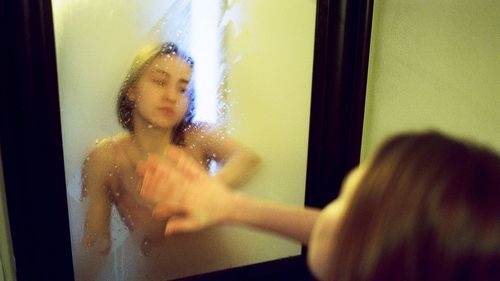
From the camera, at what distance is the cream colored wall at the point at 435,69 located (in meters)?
0.63

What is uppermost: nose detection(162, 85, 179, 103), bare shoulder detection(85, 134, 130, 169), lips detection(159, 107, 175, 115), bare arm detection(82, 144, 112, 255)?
nose detection(162, 85, 179, 103)

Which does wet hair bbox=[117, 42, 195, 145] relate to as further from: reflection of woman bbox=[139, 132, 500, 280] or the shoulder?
reflection of woman bbox=[139, 132, 500, 280]

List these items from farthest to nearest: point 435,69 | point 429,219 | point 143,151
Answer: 1. point 435,69
2. point 143,151
3. point 429,219

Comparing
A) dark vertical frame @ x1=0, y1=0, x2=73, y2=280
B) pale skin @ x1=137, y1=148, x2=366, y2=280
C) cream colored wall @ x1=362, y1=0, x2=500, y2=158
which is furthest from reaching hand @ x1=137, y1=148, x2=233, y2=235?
cream colored wall @ x1=362, y1=0, x2=500, y2=158

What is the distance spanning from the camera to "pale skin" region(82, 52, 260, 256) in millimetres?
507

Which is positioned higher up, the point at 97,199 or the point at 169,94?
the point at 169,94

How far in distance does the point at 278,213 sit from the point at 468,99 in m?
0.44

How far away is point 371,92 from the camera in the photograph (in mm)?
666

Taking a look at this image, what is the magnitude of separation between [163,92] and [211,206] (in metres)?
0.20

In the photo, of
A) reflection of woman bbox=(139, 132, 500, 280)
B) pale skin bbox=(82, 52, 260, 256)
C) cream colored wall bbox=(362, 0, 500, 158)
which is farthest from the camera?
cream colored wall bbox=(362, 0, 500, 158)

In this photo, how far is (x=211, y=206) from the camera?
0.41 metres

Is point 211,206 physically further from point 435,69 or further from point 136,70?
point 435,69

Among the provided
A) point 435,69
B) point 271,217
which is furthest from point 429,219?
point 435,69

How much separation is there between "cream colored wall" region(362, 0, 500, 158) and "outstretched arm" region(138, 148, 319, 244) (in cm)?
29
